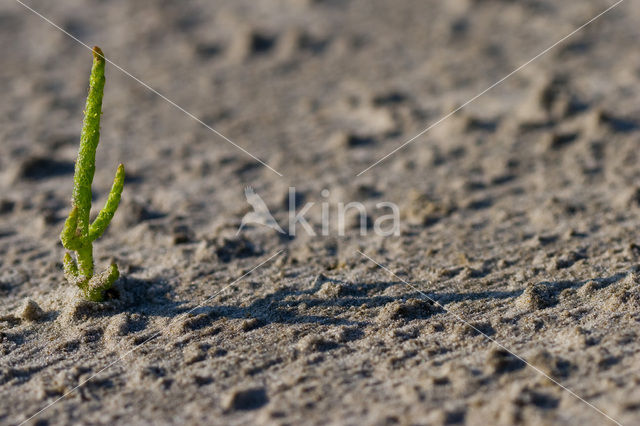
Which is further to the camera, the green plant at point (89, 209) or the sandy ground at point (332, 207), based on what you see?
the green plant at point (89, 209)

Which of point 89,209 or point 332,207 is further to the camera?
point 332,207

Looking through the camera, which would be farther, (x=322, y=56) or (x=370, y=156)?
(x=322, y=56)

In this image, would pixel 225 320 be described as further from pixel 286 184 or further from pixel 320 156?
pixel 320 156

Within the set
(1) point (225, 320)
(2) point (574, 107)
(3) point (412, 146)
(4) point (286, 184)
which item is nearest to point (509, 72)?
(2) point (574, 107)

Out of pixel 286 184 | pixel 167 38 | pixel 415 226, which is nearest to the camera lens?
pixel 415 226
